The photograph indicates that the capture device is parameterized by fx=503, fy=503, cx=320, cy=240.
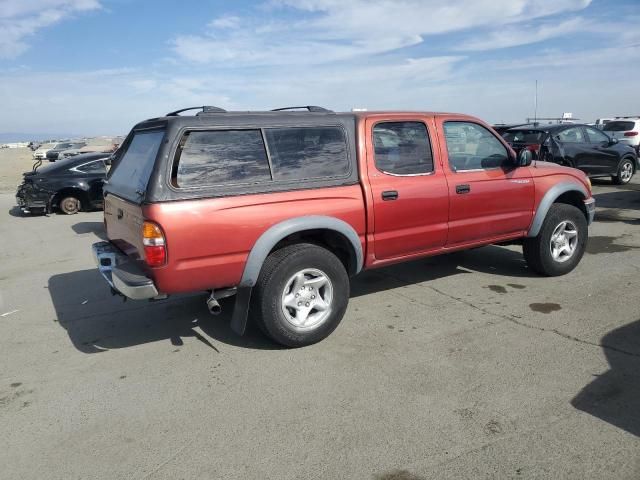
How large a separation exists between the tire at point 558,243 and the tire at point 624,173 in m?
9.17

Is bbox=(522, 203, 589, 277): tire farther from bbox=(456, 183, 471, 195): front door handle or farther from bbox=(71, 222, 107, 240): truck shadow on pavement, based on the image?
bbox=(71, 222, 107, 240): truck shadow on pavement

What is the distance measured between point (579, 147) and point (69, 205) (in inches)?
487

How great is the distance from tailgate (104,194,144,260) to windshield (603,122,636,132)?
738 inches

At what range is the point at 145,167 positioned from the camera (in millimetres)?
3781

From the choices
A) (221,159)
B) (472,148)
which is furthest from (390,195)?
(221,159)

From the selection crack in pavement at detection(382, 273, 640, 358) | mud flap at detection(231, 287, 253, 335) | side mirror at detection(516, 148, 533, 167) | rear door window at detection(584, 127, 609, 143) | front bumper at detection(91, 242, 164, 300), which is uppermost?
rear door window at detection(584, 127, 609, 143)

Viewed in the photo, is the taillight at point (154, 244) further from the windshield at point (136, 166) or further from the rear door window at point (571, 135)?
→ the rear door window at point (571, 135)

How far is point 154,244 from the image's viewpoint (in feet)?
11.3

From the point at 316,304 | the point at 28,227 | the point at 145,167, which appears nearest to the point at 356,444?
the point at 316,304

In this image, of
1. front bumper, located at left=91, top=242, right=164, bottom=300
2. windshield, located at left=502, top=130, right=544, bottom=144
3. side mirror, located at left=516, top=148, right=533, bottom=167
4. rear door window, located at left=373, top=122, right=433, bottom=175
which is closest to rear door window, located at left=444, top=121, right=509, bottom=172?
side mirror, located at left=516, top=148, right=533, bottom=167

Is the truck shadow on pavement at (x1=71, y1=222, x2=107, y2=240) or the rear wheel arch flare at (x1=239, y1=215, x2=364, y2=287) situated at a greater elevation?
the rear wheel arch flare at (x1=239, y1=215, x2=364, y2=287)

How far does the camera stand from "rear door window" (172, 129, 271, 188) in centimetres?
359

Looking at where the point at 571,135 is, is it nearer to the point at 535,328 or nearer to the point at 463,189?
the point at 463,189

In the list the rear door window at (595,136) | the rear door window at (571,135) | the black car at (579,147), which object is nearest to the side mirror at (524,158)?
the black car at (579,147)
